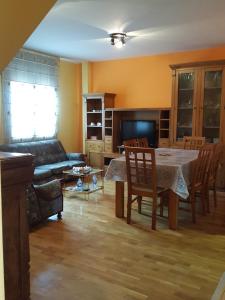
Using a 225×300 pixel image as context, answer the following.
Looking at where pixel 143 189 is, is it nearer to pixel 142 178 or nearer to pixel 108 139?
pixel 142 178

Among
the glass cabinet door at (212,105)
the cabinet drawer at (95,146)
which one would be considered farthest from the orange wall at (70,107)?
the glass cabinet door at (212,105)

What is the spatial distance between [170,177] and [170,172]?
0.19ft

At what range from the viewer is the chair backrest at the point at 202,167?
145 inches

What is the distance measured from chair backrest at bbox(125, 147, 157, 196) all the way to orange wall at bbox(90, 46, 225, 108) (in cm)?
287

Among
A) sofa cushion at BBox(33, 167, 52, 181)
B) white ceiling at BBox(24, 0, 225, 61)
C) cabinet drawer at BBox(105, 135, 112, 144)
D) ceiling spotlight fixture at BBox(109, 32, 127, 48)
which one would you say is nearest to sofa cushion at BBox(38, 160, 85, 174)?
sofa cushion at BBox(33, 167, 52, 181)

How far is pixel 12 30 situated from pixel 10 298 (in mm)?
1549

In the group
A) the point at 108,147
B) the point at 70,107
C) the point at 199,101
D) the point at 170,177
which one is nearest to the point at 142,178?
the point at 170,177

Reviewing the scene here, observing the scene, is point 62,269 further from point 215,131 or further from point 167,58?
point 167,58

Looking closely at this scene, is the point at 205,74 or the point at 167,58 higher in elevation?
the point at 167,58

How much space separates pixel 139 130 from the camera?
6137 mm

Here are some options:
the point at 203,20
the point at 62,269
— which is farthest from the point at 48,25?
the point at 62,269

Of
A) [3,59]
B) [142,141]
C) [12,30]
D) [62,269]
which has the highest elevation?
[12,30]

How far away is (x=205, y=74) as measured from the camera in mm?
5207

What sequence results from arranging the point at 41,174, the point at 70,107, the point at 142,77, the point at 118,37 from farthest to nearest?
the point at 70,107 < the point at 142,77 < the point at 41,174 < the point at 118,37
